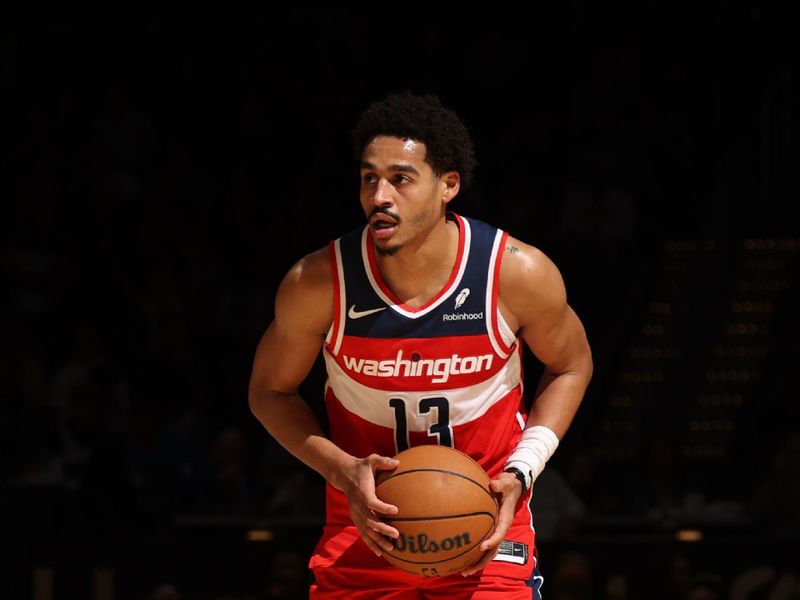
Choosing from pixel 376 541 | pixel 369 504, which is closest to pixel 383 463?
pixel 369 504

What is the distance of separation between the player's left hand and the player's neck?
27.2 inches

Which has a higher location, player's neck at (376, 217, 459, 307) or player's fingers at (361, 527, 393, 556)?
player's neck at (376, 217, 459, 307)

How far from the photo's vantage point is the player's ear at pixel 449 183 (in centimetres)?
518

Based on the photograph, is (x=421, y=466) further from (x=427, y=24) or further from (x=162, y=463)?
(x=427, y=24)

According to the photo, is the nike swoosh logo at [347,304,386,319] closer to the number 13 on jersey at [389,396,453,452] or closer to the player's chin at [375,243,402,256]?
the player's chin at [375,243,402,256]

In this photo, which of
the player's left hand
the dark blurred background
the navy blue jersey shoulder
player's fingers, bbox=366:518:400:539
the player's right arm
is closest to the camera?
player's fingers, bbox=366:518:400:539

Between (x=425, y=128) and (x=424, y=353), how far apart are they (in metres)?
0.75

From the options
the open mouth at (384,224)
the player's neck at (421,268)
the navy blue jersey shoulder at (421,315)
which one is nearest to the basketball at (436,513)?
the navy blue jersey shoulder at (421,315)

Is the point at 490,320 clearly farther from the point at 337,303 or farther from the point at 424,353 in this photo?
the point at 337,303

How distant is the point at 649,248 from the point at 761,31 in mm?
2130

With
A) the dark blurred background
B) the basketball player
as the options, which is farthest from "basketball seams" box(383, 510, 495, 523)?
the dark blurred background

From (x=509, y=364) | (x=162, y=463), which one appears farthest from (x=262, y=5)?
(x=509, y=364)

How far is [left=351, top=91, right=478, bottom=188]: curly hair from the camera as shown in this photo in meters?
5.08

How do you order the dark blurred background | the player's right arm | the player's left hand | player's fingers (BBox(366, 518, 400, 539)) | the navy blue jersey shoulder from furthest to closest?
the dark blurred background, the navy blue jersey shoulder, the player's right arm, the player's left hand, player's fingers (BBox(366, 518, 400, 539))
